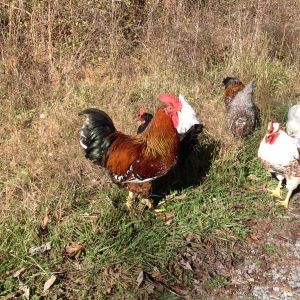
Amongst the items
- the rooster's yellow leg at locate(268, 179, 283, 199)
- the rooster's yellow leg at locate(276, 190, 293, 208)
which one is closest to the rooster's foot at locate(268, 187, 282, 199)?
the rooster's yellow leg at locate(268, 179, 283, 199)

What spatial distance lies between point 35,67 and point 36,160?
1.91 m

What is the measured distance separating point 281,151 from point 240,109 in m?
1.38

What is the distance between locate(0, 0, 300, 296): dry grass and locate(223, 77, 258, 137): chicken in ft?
0.46

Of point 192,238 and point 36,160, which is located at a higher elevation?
point 36,160

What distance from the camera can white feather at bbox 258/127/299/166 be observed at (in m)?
3.43

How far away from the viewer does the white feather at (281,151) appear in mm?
3426

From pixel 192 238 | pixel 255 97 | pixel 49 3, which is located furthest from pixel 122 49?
pixel 192 238

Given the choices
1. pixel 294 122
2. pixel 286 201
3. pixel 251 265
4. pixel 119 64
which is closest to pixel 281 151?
pixel 286 201

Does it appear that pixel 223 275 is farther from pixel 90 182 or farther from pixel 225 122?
pixel 225 122

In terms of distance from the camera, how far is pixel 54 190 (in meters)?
3.33

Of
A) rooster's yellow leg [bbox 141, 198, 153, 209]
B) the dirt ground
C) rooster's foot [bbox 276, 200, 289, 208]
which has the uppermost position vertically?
rooster's yellow leg [bbox 141, 198, 153, 209]

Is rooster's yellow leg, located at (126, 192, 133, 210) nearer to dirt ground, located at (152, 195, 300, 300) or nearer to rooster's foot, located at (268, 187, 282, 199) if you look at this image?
dirt ground, located at (152, 195, 300, 300)

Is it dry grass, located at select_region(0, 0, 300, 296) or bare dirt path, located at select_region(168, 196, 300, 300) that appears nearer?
bare dirt path, located at select_region(168, 196, 300, 300)

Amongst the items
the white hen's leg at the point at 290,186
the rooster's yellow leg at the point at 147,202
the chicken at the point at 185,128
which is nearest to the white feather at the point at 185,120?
the chicken at the point at 185,128
